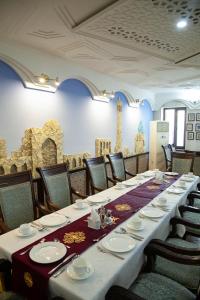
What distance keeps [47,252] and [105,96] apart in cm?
331

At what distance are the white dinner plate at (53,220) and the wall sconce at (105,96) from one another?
8.85ft

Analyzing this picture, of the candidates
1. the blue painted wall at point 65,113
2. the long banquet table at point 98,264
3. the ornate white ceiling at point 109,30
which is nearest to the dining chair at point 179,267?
the long banquet table at point 98,264

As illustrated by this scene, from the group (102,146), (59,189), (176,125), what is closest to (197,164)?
(102,146)

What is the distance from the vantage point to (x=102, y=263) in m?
1.19

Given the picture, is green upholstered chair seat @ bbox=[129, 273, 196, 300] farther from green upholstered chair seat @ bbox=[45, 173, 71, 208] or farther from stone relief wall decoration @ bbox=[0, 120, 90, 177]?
stone relief wall decoration @ bbox=[0, 120, 90, 177]

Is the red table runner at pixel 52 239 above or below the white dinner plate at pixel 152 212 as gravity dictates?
below

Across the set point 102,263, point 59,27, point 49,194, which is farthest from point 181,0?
point 49,194

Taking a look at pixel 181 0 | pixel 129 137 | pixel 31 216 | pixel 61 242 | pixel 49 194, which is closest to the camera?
pixel 61 242

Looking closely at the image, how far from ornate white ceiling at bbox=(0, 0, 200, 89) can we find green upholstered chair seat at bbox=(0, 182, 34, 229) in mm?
1498

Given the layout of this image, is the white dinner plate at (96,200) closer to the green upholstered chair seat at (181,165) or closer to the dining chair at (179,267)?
the dining chair at (179,267)

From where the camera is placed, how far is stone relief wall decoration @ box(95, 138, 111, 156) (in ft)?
13.5

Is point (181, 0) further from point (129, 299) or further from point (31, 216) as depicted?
point (31, 216)

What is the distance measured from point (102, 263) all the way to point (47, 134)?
220 centimetres

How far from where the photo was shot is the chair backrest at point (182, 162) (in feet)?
12.2
